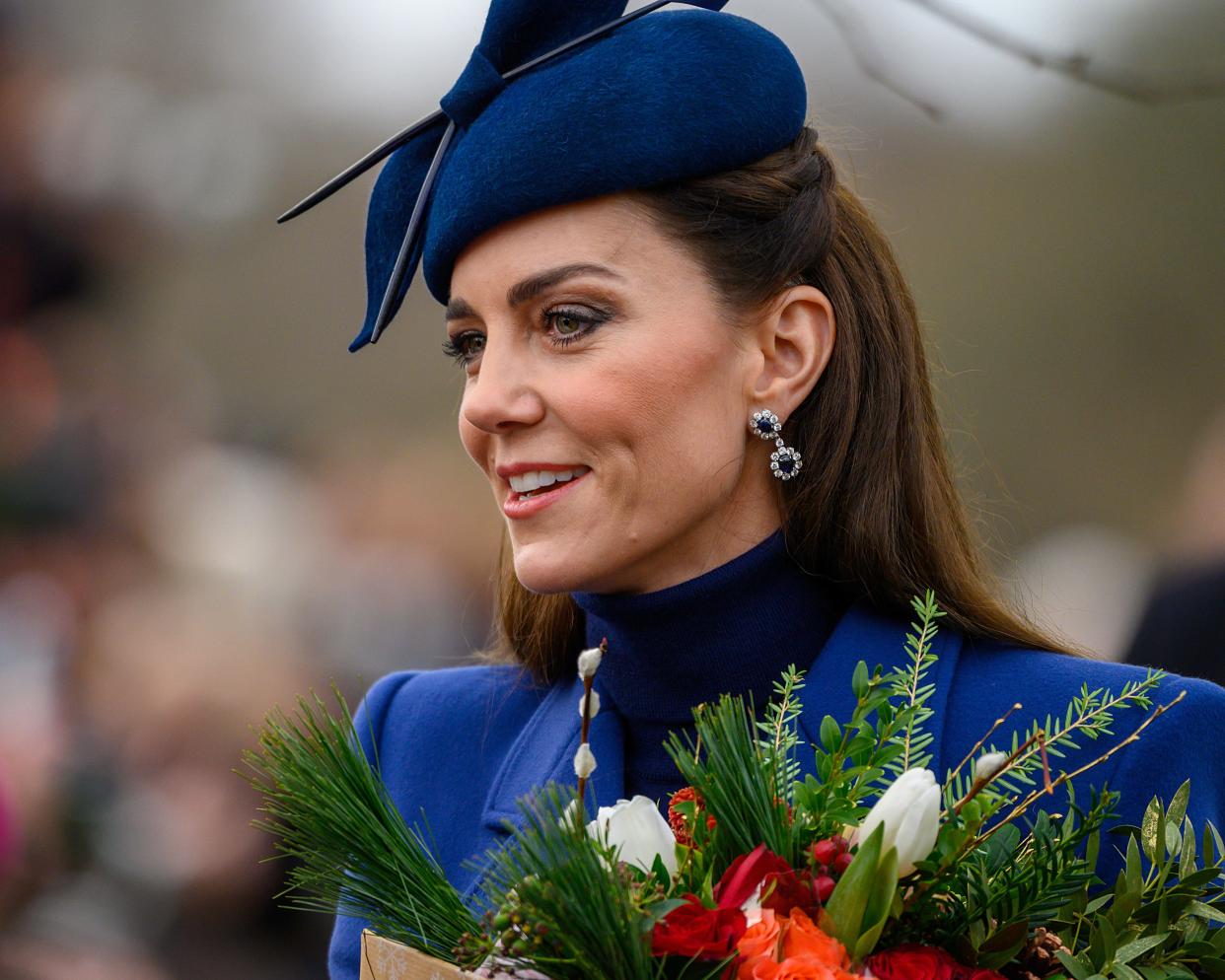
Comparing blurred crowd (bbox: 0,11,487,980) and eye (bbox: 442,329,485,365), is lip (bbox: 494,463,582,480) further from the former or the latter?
blurred crowd (bbox: 0,11,487,980)

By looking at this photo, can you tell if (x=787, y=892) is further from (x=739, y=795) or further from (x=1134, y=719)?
(x=1134, y=719)

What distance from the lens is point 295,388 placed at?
404 centimetres

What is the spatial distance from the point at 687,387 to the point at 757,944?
0.82 m

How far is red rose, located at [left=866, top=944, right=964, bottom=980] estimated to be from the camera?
113cm

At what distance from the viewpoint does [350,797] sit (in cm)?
134

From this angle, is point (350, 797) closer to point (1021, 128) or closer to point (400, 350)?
point (1021, 128)

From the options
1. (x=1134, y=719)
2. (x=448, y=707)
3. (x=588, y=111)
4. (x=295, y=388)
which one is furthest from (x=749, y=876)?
(x=295, y=388)

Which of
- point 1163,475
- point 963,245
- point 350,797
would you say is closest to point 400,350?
point 963,245

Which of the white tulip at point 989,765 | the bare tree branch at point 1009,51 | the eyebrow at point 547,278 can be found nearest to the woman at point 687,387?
the eyebrow at point 547,278

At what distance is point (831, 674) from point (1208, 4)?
161 centimetres

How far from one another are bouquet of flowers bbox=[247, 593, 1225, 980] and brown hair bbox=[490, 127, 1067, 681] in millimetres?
564

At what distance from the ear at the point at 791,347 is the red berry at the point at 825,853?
810 mm

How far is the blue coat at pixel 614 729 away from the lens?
1.67m

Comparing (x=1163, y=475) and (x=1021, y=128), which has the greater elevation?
(x=1021, y=128)
